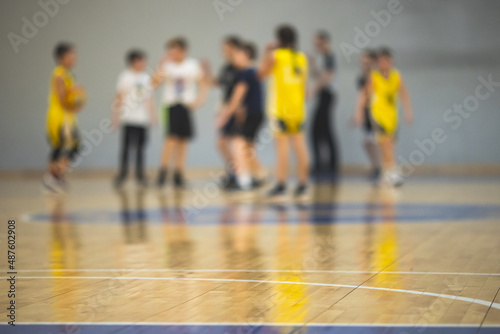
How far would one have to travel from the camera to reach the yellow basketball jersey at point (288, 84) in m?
9.21

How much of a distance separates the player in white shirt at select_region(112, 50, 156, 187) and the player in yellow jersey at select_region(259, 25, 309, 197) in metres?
3.02

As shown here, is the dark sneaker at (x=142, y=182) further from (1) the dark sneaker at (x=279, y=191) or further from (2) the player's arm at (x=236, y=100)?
(1) the dark sneaker at (x=279, y=191)

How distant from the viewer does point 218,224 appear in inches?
273

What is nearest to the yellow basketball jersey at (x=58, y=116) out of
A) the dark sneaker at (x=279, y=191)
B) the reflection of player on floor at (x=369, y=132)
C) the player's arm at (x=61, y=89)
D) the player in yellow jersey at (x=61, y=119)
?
the player in yellow jersey at (x=61, y=119)

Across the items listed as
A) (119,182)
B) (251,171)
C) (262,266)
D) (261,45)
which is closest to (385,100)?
(251,171)

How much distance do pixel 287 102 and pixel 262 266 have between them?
476cm

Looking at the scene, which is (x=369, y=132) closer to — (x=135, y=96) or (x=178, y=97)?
(x=178, y=97)

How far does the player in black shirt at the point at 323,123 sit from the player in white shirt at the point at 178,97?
3176 mm

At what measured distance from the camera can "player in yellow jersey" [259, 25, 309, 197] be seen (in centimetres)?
912

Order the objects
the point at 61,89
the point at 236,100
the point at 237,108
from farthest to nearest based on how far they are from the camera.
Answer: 1. the point at 61,89
2. the point at 237,108
3. the point at 236,100

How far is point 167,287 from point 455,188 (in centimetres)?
696

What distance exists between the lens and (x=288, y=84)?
365 inches

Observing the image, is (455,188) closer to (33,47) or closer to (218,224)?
(218,224)

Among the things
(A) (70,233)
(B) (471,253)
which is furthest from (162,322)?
(A) (70,233)
